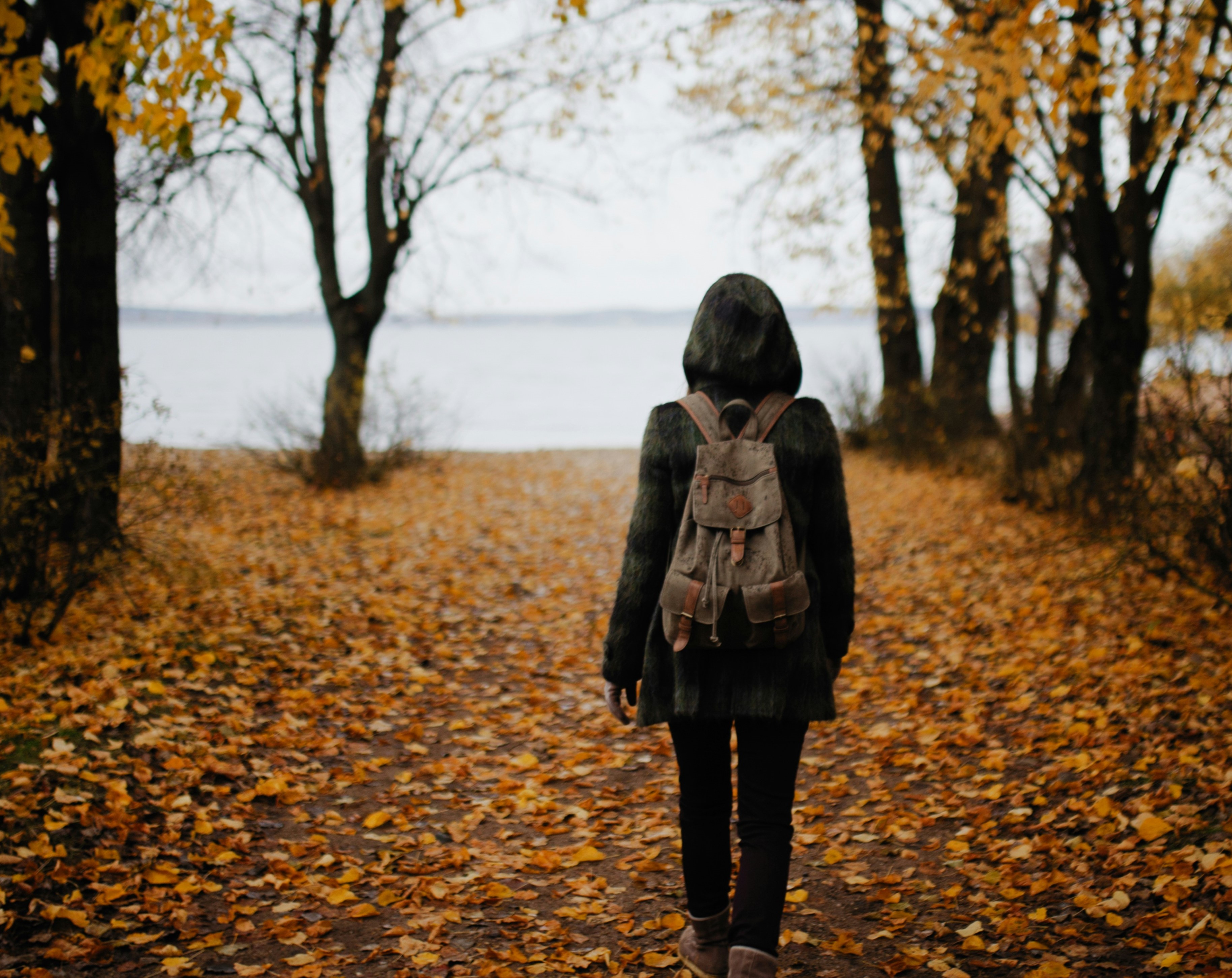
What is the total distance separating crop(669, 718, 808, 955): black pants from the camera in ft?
8.31

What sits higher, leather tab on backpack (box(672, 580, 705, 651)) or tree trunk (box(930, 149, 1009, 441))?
tree trunk (box(930, 149, 1009, 441))

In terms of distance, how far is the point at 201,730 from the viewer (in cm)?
489

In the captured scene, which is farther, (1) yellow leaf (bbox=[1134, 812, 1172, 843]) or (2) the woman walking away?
(1) yellow leaf (bbox=[1134, 812, 1172, 843])

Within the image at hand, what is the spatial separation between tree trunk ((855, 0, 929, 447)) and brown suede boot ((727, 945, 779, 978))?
11.2 metres

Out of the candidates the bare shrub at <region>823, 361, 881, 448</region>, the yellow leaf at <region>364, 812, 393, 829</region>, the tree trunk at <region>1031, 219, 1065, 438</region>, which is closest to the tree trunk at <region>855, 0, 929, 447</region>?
the bare shrub at <region>823, 361, 881, 448</region>

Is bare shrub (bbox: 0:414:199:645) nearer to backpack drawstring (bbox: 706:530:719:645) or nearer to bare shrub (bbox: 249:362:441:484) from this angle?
backpack drawstring (bbox: 706:530:719:645)

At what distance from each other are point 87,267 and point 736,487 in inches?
246

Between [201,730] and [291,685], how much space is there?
2.99ft

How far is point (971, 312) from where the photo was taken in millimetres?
13180

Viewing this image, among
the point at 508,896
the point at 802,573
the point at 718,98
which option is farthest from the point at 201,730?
the point at 718,98

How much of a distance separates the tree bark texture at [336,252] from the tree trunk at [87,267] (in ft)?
20.0

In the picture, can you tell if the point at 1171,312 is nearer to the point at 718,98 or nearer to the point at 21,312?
the point at 21,312

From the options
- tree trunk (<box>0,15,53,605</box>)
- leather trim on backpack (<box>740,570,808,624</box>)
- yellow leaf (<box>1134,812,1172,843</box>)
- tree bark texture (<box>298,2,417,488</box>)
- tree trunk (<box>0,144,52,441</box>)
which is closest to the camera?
leather trim on backpack (<box>740,570,808,624</box>)

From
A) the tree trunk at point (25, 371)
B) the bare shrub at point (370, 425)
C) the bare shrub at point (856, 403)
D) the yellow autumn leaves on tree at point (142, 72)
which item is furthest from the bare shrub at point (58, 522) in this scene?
the bare shrub at point (856, 403)
